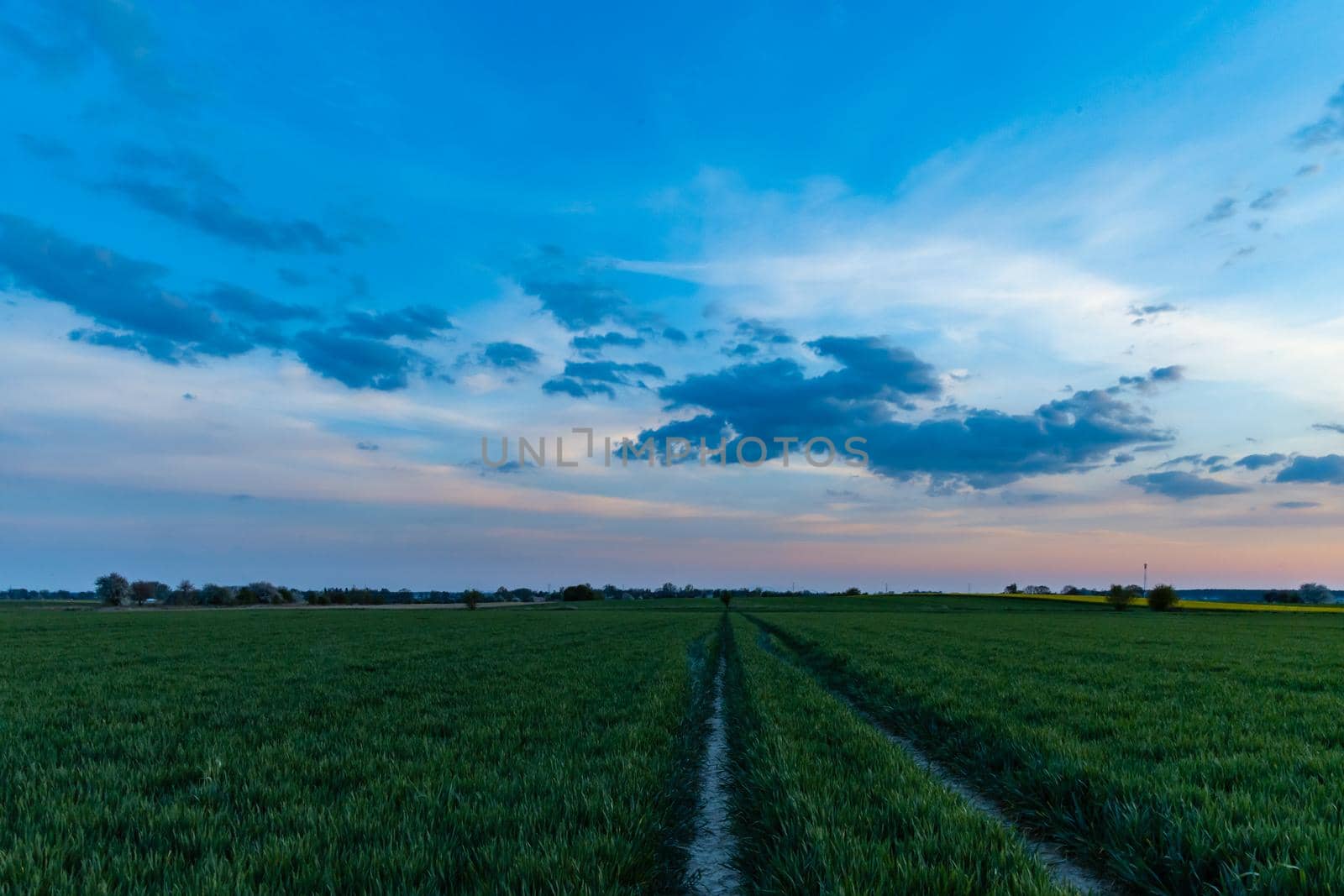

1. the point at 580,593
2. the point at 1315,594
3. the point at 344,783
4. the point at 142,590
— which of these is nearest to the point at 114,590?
the point at 142,590

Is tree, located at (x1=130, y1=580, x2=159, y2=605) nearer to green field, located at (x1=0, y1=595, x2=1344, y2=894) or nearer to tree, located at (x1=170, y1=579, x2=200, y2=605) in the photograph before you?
tree, located at (x1=170, y1=579, x2=200, y2=605)

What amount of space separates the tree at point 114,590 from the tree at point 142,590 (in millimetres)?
2005

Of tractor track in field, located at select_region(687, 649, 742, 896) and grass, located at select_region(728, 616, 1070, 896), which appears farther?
tractor track in field, located at select_region(687, 649, 742, 896)

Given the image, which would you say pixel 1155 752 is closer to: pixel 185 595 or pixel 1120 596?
pixel 1120 596

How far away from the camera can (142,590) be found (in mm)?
153000

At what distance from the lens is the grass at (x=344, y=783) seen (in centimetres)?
506

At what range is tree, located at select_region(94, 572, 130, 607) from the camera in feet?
476

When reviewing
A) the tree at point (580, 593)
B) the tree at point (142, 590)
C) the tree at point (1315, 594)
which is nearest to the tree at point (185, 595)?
the tree at point (142, 590)

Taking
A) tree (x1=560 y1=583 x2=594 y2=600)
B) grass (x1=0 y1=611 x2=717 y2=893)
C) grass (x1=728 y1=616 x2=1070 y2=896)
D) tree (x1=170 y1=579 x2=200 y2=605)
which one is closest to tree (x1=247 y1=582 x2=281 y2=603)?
tree (x1=170 y1=579 x2=200 y2=605)

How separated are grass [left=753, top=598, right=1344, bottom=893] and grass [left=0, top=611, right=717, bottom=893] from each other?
4373 millimetres

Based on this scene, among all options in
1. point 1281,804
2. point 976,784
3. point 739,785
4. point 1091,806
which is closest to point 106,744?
point 739,785

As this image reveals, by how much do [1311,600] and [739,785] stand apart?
628 feet

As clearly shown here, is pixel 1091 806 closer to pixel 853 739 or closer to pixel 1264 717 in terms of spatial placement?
pixel 853 739

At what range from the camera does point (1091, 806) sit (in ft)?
23.5
